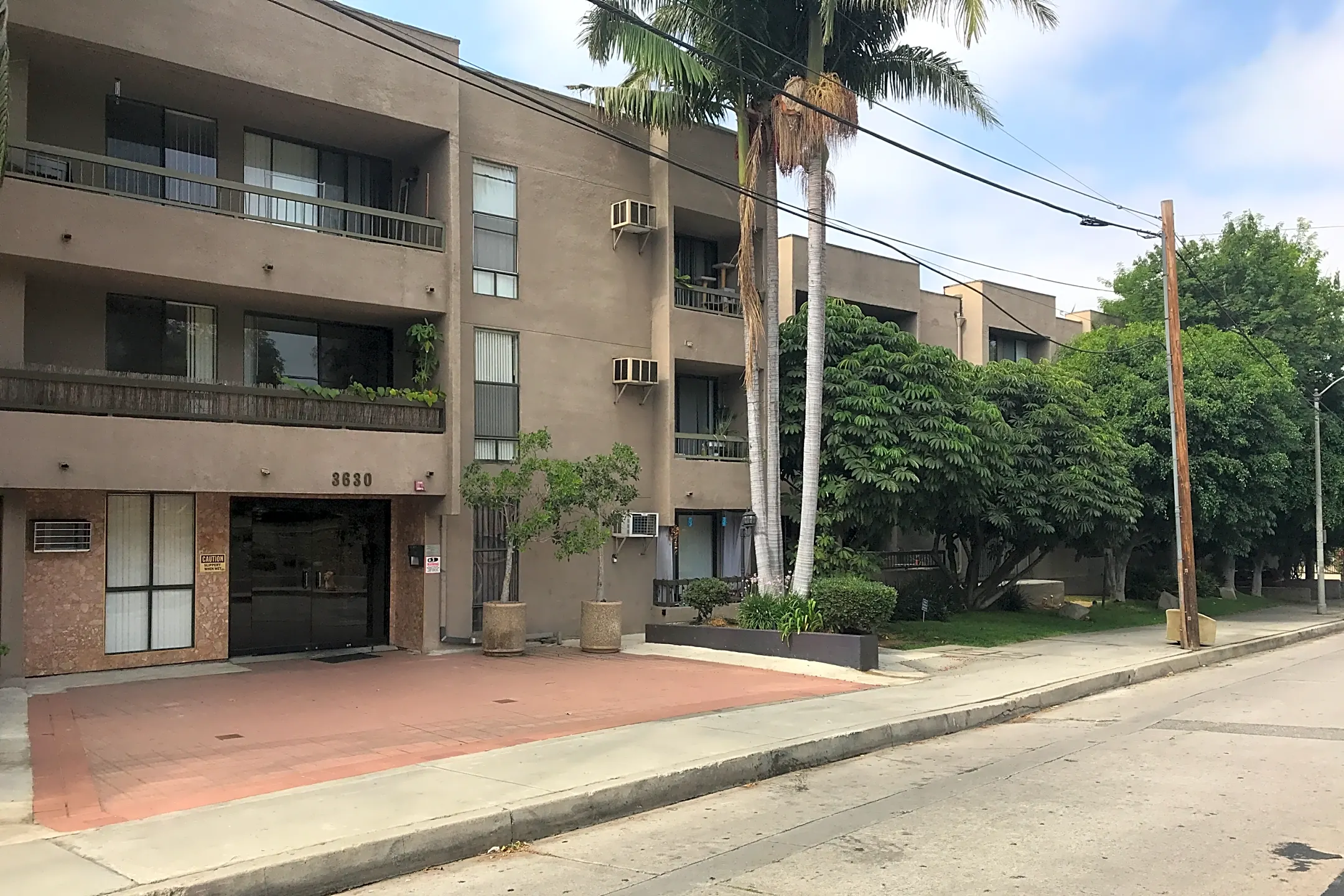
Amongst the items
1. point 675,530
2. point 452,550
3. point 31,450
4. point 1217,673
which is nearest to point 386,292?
point 452,550

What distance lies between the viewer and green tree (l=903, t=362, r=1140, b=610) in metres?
23.4

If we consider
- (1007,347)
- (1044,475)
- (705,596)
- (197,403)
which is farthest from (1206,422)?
(197,403)

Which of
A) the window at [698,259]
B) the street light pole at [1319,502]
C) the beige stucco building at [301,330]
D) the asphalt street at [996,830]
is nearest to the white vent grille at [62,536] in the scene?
the beige stucco building at [301,330]

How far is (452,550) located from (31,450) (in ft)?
22.3

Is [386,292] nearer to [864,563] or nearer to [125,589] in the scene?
[125,589]

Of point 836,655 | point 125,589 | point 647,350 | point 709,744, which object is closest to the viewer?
point 709,744

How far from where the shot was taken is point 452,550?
730 inches

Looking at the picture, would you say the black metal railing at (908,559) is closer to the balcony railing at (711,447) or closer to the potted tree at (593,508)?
the balcony railing at (711,447)

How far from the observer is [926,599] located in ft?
80.1

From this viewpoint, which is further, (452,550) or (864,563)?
(864,563)

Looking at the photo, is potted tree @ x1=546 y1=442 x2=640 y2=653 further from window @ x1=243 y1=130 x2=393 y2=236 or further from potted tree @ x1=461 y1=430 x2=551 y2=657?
window @ x1=243 y1=130 x2=393 y2=236

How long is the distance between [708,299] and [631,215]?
3.06 metres

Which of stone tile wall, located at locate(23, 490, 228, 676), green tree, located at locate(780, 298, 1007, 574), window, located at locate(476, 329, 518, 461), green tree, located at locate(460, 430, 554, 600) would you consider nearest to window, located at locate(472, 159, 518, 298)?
window, located at locate(476, 329, 518, 461)

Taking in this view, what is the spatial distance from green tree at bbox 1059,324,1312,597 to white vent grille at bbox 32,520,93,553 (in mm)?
23055
